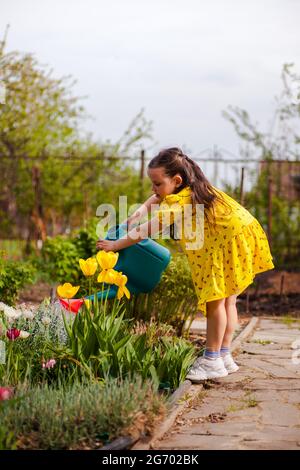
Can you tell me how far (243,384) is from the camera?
453cm

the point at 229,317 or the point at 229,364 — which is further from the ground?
the point at 229,317

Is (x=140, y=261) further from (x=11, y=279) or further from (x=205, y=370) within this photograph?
(x=11, y=279)

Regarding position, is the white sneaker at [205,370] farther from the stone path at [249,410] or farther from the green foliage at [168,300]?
the green foliage at [168,300]

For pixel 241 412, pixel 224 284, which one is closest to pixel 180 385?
pixel 241 412

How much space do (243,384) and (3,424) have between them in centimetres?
182

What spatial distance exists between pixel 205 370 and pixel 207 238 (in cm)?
82

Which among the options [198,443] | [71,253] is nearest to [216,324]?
[198,443]

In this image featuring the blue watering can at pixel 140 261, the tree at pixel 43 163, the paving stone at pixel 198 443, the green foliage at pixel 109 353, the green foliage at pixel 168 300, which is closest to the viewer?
the paving stone at pixel 198 443

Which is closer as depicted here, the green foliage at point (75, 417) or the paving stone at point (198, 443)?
the green foliage at point (75, 417)

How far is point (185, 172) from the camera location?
459 cm

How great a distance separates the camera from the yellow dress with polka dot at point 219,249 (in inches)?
179

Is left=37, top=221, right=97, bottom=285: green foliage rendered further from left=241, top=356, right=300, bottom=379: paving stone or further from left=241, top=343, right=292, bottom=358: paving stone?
left=241, top=356, right=300, bottom=379: paving stone

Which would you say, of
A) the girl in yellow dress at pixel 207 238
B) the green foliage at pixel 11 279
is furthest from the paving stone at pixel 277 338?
the green foliage at pixel 11 279
